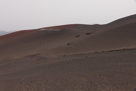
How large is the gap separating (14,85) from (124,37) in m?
15.7

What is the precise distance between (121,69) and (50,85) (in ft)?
13.0

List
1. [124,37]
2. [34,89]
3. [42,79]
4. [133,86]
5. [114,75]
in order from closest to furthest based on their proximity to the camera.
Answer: [133,86] < [34,89] < [114,75] < [42,79] < [124,37]

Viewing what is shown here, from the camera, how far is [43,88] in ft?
22.7

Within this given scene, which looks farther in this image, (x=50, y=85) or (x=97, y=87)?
(x=50, y=85)

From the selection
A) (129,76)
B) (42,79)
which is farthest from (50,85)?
(129,76)

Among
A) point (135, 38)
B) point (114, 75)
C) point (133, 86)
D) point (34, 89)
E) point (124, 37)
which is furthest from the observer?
point (124, 37)

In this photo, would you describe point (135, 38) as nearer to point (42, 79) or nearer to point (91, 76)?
point (91, 76)

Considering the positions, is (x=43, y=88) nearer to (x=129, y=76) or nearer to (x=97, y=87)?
(x=97, y=87)

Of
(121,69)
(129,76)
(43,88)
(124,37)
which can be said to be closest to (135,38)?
(124,37)

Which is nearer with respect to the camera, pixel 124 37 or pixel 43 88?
pixel 43 88

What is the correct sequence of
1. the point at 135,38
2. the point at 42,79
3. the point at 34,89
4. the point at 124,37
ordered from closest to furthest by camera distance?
1. the point at 34,89
2. the point at 42,79
3. the point at 135,38
4. the point at 124,37

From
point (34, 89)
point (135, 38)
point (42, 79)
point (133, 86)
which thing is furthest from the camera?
point (135, 38)

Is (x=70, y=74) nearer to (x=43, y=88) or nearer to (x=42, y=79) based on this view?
(x=42, y=79)

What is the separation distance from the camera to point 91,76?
7.79 m
